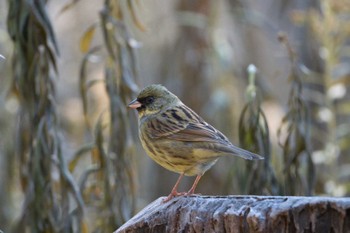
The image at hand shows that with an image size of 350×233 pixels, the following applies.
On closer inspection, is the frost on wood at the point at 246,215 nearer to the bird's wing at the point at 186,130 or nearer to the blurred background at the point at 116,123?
the bird's wing at the point at 186,130

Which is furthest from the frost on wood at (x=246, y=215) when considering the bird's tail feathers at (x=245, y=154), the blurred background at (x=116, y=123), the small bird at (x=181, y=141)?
the blurred background at (x=116, y=123)

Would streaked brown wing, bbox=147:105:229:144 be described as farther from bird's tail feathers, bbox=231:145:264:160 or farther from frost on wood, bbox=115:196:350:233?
frost on wood, bbox=115:196:350:233

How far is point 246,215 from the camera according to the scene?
3080 millimetres

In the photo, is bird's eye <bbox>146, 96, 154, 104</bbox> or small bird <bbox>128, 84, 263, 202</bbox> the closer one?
small bird <bbox>128, 84, 263, 202</bbox>

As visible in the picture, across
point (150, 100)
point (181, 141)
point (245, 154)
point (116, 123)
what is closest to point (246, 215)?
point (245, 154)

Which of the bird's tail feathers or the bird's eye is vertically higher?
the bird's eye

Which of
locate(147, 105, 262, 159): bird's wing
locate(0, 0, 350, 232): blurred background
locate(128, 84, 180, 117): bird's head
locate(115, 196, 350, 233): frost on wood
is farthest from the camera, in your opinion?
locate(0, 0, 350, 232): blurred background

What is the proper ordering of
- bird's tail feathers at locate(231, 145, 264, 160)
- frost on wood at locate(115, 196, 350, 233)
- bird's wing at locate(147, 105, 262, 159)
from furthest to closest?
bird's wing at locate(147, 105, 262, 159) < bird's tail feathers at locate(231, 145, 264, 160) < frost on wood at locate(115, 196, 350, 233)

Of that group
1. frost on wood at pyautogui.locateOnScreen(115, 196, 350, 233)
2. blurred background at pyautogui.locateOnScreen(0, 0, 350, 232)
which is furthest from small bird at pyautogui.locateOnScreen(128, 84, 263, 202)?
frost on wood at pyautogui.locateOnScreen(115, 196, 350, 233)

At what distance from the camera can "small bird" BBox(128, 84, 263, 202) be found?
14.7ft

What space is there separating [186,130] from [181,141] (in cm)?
8

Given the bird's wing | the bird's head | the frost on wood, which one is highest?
the bird's head

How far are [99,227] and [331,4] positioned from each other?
2.75 metres

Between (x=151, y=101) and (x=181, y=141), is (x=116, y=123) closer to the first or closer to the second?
(x=151, y=101)
